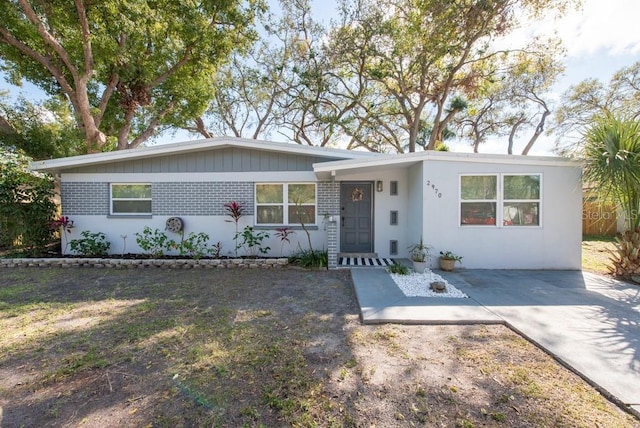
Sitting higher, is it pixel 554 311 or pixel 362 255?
pixel 362 255

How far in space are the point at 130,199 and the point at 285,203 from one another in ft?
14.7

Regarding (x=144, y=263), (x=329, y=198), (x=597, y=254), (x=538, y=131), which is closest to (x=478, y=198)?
(x=329, y=198)

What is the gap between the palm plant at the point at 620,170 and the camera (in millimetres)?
5383

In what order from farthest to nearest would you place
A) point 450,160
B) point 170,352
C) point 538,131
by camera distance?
1. point 538,131
2. point 450,160
3. point 170,352

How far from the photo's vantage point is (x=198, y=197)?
25.8ft

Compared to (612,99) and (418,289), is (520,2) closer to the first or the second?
(612,99)

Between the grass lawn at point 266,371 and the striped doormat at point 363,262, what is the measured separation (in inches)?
91.9

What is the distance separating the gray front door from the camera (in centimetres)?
816

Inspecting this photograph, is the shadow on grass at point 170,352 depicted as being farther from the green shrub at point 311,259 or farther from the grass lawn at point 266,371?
the green shrub at point 311,259

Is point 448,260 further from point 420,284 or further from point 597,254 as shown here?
point 597,254

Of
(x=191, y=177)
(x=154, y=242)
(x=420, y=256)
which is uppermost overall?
(x=191, y=177)

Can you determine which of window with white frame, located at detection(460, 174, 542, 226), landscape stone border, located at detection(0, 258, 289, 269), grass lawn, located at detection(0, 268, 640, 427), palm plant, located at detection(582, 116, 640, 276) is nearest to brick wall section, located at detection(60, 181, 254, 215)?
landscape stone border, located at detection(0, 258, 289, 269)

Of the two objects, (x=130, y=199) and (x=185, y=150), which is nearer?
(x=185, y=150)

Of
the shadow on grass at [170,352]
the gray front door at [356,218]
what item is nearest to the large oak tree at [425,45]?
the gray front door at [356,218]
